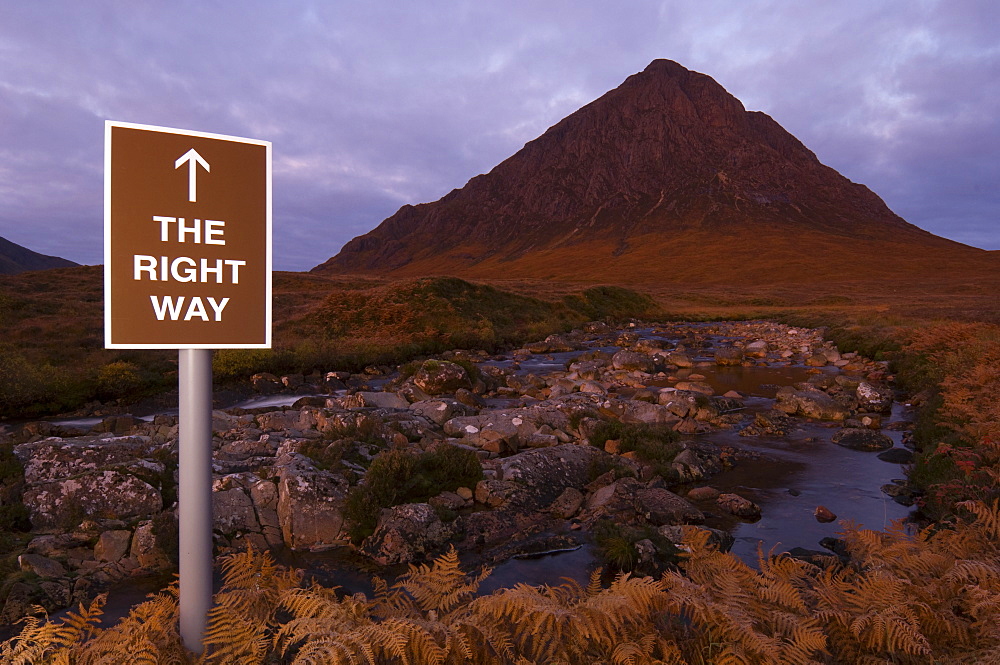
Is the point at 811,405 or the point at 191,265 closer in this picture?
the point at 191,265

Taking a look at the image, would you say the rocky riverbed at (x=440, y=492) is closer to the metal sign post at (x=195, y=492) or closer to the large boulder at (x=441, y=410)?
the large boulder at (x=441, y=410)

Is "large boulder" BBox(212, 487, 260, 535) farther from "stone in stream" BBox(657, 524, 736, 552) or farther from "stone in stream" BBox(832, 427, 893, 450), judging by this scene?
"stone in stream" BBox(832, 427, 893, 450)

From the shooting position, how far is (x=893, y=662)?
3566 mm

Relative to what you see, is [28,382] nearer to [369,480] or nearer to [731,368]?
[369,480]

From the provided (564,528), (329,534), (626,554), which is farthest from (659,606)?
(329,534)

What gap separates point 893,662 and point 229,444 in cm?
1049

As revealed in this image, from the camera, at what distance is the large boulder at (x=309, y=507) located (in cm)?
793

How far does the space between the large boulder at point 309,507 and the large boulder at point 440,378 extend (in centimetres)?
949

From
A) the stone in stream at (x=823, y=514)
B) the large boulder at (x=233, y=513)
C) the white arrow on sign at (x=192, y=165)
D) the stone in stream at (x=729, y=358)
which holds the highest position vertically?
the white arrow on sign at (x=192, y=165)

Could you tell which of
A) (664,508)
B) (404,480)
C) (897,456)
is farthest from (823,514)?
(404,480)

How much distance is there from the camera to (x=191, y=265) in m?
3.03

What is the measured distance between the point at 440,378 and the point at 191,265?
600 inches

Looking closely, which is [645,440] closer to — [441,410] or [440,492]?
[440,492]

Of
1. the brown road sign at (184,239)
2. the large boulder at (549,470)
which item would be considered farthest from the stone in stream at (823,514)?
the brown road sign at (184,239)
